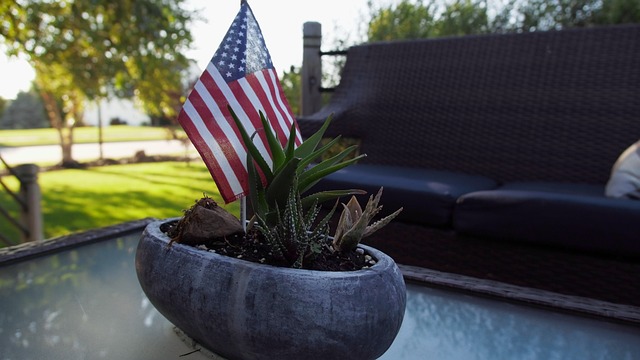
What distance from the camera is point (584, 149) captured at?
2123mm

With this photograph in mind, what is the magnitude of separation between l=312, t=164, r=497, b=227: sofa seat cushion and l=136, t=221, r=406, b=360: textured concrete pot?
986mm

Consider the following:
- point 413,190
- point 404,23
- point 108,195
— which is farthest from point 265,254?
point 108,195

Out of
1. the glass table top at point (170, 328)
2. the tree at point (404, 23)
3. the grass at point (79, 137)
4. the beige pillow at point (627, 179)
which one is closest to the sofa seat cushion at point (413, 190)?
the beige pillow at point (627, 179)

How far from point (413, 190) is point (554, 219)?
0.47 m

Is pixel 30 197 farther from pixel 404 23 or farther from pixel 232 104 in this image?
pixel 404 23

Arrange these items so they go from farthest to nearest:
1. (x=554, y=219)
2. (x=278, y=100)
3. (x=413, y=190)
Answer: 1. (x=413, y=190)
2. (x=554, y=219)
3. (x=278, y=100)

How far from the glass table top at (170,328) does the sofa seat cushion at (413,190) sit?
0.59 m

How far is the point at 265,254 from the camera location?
0.76 meters

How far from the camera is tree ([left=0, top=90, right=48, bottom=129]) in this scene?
112 feet

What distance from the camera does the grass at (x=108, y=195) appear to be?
4374 millimetres

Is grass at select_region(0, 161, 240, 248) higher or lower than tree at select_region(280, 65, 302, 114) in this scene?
lower

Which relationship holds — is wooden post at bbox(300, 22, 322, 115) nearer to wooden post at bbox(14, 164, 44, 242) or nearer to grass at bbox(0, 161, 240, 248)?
grass at bbox(0, 161, 240, 248)

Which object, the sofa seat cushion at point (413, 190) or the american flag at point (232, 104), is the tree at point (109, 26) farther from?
the american flag at point (232, 104)

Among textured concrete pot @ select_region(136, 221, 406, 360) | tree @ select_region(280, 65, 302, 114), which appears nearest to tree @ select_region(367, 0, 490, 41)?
tree @ select_region(280, 65, 302, 114)
